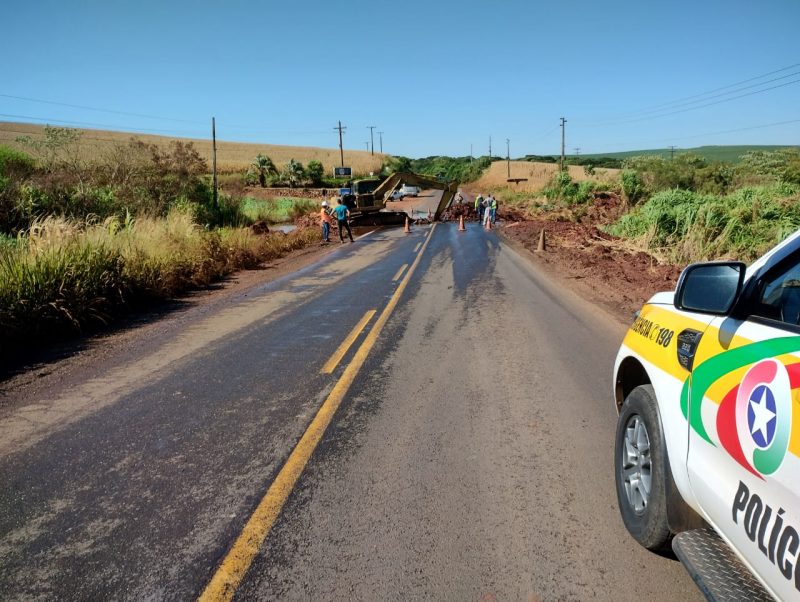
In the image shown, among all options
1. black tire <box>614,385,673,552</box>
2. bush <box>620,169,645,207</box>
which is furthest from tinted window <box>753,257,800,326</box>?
bush <box>620,169,645,207</box>

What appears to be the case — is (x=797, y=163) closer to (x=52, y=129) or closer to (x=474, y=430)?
(x=474, y=430)

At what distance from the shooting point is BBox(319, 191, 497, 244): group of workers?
25328 millimetres

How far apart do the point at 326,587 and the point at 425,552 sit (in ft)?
1.94

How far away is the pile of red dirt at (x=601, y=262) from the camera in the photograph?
11297 mm

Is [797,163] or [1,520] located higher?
[797,163]

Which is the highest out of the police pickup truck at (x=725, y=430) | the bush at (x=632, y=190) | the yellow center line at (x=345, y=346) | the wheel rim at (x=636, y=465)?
the bush at (x=632, y=190)

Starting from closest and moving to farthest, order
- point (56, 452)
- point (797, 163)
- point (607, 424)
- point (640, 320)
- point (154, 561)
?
point (154, 561) → point (640, 320) → point (56, 452) → point (607, 424) → point (797, 163)

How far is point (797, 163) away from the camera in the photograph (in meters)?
24.4

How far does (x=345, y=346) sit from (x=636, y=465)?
486 centimetres

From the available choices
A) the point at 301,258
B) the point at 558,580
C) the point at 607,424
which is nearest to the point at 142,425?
the point at 558,580

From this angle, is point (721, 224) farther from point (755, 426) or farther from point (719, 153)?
point (719, 153)

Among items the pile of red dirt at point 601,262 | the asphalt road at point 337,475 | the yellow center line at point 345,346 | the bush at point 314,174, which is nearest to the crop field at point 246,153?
the bush at point 314,174

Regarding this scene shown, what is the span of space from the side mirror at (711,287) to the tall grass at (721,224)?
12.7 m

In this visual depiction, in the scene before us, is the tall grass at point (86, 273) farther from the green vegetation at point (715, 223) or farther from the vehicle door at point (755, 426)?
the green vegetation at point (715, 223)
